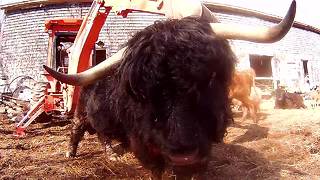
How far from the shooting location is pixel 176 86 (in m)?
2.47

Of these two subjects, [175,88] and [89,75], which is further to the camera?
[89,75]

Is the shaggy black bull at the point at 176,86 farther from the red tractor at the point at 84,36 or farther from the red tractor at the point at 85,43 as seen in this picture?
the red tractor at the point at 85,43

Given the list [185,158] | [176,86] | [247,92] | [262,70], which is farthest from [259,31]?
[262,70]

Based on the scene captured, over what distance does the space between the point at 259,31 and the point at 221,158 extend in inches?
105

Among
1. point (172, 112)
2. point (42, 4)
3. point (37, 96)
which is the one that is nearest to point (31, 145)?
point (37, 96)

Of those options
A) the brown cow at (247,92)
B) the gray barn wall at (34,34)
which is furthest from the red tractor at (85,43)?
the gray barn wall at (34,34)

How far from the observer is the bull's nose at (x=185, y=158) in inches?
94.9

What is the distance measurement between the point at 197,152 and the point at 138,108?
60 centimetres

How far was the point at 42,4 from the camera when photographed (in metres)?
17.3

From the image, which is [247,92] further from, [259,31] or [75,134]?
[259,31]

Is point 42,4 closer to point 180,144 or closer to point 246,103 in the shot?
point 246,103

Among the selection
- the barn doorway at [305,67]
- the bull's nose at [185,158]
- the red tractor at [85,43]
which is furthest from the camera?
the barn doorway at [305,67]

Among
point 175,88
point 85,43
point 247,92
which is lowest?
point 175,88

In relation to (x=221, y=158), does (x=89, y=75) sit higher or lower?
higher
